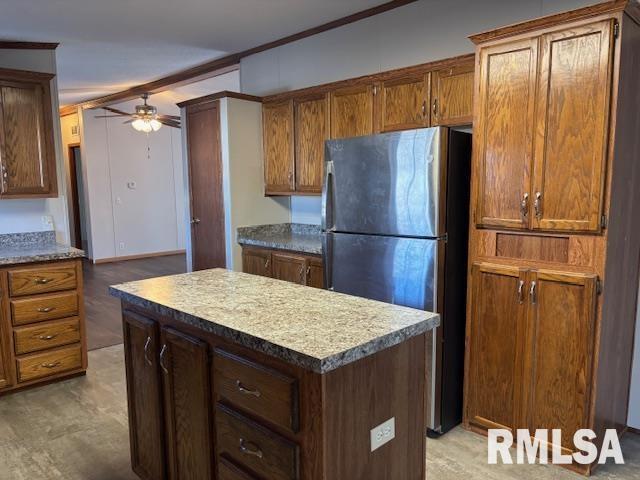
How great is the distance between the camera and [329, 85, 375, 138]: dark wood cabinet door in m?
3.35

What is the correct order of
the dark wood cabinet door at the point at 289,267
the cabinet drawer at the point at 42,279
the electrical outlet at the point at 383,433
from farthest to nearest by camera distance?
the dark wood cabinet door at the point at 289,267 < the cabinet drawer at the point at 42,279 < the electrical outlet at the point at 383,433

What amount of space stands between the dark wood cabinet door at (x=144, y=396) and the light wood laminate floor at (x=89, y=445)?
323 mm

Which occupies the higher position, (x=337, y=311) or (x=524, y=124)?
(x=524, y=124)

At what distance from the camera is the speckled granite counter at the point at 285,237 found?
11.4 ft

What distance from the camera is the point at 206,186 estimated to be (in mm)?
4250

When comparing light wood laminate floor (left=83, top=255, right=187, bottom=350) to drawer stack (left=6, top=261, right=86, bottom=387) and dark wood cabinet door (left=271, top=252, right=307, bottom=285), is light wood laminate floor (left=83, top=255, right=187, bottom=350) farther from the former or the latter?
dark wood cabinet door (left=271, top=252, right=307, bottom=285)

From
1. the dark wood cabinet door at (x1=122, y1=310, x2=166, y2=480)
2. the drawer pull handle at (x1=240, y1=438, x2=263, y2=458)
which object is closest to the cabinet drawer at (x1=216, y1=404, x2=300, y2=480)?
the drawer pull handle at (x1=240, y1=438, x2=263, y2=458)

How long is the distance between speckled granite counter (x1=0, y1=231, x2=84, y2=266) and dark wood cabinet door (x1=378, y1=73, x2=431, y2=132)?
2348 mm

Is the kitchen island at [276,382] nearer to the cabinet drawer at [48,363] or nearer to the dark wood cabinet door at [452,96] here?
the dark wood cabinet door at [452,96]

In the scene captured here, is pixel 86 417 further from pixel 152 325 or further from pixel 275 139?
pixel 275 139

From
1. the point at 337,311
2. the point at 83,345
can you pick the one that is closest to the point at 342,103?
the point at 337,311

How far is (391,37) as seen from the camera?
3.43m

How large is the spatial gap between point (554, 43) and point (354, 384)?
6.02 ft

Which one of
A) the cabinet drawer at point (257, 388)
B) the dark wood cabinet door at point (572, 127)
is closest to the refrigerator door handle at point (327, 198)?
the dark wood cabinet door at point (572, 127)
